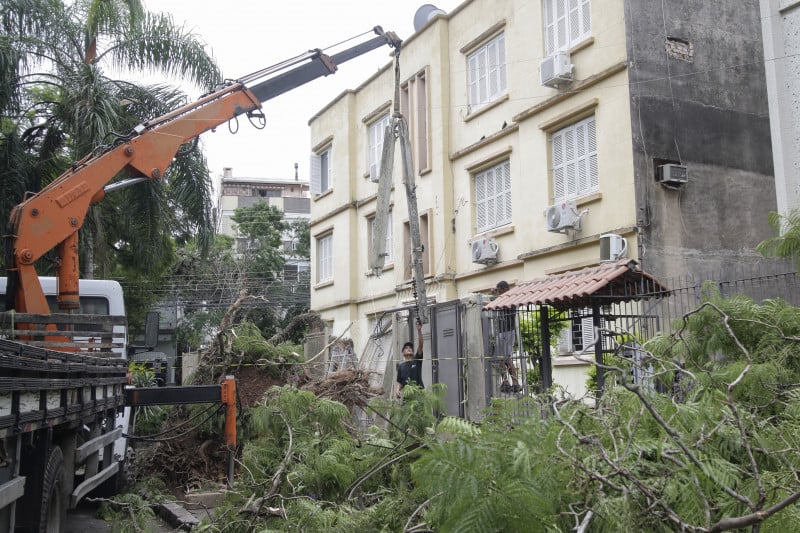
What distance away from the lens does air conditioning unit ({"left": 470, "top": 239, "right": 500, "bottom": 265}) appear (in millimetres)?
18547

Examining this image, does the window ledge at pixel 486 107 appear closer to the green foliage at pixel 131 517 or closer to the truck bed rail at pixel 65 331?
the truck bed rail at pixel 65 331

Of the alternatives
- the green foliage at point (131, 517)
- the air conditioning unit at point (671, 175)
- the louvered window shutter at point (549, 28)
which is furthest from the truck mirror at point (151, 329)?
the louvered window shutter at point (549, 28)

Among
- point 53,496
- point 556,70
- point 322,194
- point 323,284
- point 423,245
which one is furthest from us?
point 322,194

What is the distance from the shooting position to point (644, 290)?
1016 centimetres

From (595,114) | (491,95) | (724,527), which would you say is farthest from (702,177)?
(724,527)

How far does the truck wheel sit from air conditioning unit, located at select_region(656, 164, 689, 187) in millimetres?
11488

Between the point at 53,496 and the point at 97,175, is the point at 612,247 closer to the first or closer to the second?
the point at 97,175

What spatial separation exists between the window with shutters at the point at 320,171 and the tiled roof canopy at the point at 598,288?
18.0 m

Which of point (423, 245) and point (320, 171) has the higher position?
point (320, 171)

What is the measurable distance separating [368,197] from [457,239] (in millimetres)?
5008

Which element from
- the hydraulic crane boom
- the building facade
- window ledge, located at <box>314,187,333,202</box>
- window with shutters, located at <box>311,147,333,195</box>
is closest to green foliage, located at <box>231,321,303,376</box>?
the hydraulic crane boom

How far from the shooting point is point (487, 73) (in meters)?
19.8

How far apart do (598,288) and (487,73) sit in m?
11.2

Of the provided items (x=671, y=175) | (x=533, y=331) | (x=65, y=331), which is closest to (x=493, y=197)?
(x=671, y=175)
